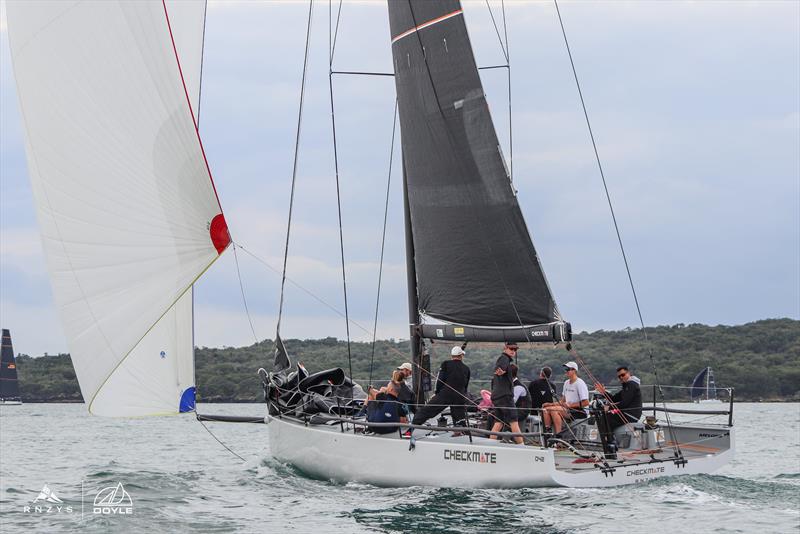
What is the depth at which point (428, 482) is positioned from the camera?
12875 mm

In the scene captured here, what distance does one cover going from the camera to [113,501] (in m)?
14.4

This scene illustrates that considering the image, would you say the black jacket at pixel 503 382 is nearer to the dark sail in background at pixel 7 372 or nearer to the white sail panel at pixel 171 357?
the white sail panel at pixel 171 357

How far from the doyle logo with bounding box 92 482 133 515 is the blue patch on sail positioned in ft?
6.42

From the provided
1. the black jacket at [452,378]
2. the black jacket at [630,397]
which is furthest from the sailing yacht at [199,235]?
the black jacket at [452,378]

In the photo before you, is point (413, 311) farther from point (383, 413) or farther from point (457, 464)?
point (457, 464)

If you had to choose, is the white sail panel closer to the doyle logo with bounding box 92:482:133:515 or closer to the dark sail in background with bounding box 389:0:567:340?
the doyle logo with bounding box 92:482:133:515

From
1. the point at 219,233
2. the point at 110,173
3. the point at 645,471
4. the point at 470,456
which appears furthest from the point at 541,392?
the point at 110,173

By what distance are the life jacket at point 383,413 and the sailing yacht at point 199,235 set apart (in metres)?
0.16

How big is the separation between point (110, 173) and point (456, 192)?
648 cm

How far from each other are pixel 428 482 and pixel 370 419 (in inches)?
68.0

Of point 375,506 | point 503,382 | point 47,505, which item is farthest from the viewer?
point 47,505

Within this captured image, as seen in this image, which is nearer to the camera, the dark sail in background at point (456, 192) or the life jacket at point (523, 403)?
the life jacket at point (523, 403)

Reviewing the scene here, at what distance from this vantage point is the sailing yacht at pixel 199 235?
11000 mm

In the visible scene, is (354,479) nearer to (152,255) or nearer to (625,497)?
(625,497)
